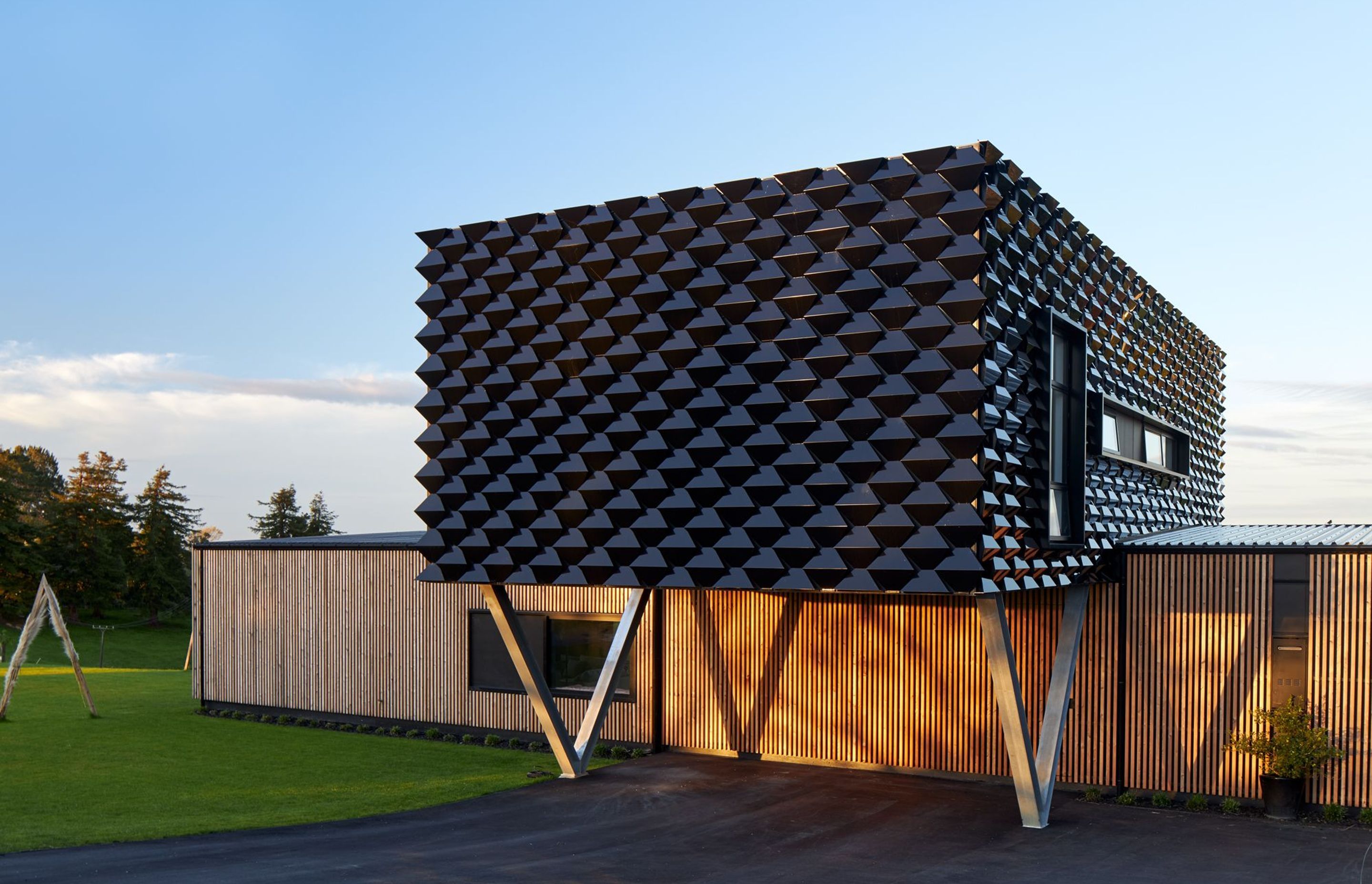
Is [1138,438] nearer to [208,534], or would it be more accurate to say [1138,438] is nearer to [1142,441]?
[1142,441]

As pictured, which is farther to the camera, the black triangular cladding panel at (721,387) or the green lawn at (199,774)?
the green lawn at (199,774)

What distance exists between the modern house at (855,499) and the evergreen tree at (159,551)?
157ft

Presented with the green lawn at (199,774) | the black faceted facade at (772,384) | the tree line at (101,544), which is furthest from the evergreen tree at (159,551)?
the black faceted facade at (772,384)

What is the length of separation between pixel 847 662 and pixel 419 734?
8.81 metres

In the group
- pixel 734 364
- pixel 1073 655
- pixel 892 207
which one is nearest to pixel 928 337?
pixel 892 207

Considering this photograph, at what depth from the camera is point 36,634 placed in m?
22.6

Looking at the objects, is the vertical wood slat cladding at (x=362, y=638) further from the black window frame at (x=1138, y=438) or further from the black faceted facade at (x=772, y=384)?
the black window frame at (x=1138, y=438)

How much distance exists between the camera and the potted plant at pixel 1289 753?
13773 millimetres

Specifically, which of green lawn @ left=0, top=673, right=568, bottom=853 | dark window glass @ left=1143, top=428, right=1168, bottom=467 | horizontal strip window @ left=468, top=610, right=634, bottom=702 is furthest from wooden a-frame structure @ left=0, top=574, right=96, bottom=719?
dark window glass @ left=1143, top=428, right=1168, bottom=467

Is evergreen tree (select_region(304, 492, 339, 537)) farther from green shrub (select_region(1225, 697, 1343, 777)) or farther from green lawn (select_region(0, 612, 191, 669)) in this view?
green shrub (select_region(1225, 697, 1343, 777))

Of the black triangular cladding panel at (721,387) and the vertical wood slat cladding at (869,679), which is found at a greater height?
the black triangular cladding panel at (721,387)

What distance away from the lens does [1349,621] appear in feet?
46.9

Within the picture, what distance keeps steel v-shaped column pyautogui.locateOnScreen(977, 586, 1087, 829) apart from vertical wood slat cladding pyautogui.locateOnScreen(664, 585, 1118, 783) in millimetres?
1109

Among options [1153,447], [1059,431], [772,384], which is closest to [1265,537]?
[1153,447]
